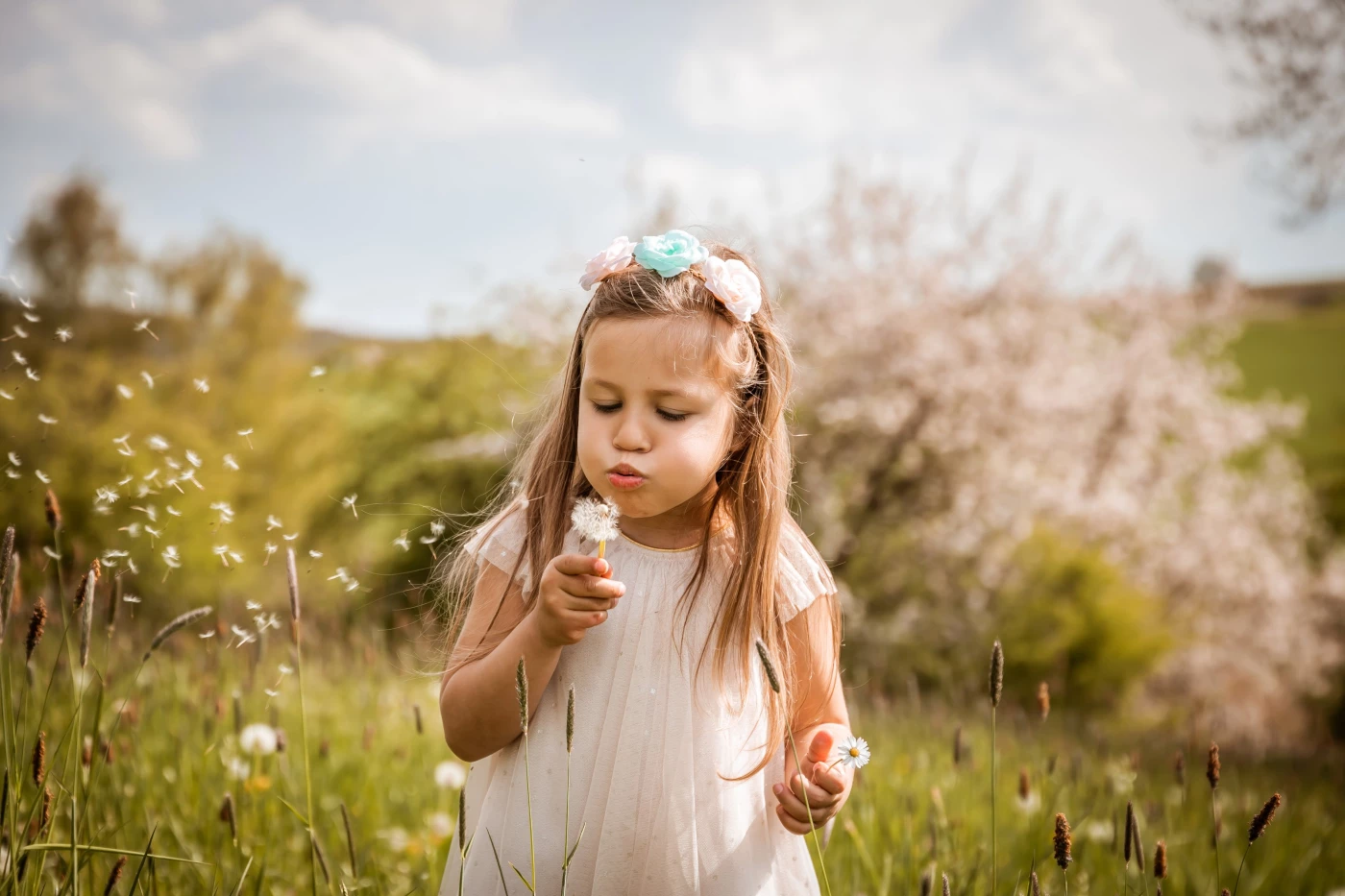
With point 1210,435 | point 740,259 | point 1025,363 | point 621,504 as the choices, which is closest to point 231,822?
point 621,504

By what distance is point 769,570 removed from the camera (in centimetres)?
205

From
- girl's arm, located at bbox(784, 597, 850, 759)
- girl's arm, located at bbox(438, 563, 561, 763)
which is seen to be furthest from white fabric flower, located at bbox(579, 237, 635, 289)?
girl's arm, located at bbox(784, 597, 850, 759)

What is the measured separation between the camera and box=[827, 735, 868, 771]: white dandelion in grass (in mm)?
1773

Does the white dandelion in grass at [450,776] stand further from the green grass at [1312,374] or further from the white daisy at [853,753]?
the green grass at [1312,374]

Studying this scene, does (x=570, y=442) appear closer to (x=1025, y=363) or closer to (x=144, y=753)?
(x=144, y=753)

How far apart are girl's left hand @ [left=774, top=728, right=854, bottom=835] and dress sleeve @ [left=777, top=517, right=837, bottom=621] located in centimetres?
29

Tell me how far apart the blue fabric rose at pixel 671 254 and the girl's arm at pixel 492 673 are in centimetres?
76

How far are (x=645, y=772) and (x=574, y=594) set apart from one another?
48 centimetres

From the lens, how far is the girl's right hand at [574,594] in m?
1.69

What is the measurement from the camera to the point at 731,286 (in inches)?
78.4

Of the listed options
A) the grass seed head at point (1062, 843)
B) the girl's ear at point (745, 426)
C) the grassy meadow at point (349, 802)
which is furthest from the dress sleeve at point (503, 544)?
the grass seed head at point (1062, 843)

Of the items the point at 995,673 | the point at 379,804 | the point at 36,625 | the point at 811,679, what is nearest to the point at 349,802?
the point at 379,804

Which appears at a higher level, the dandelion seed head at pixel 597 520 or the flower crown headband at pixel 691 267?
the flower crown headband at pixel 691 267

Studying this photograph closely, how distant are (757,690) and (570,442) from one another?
700mm
